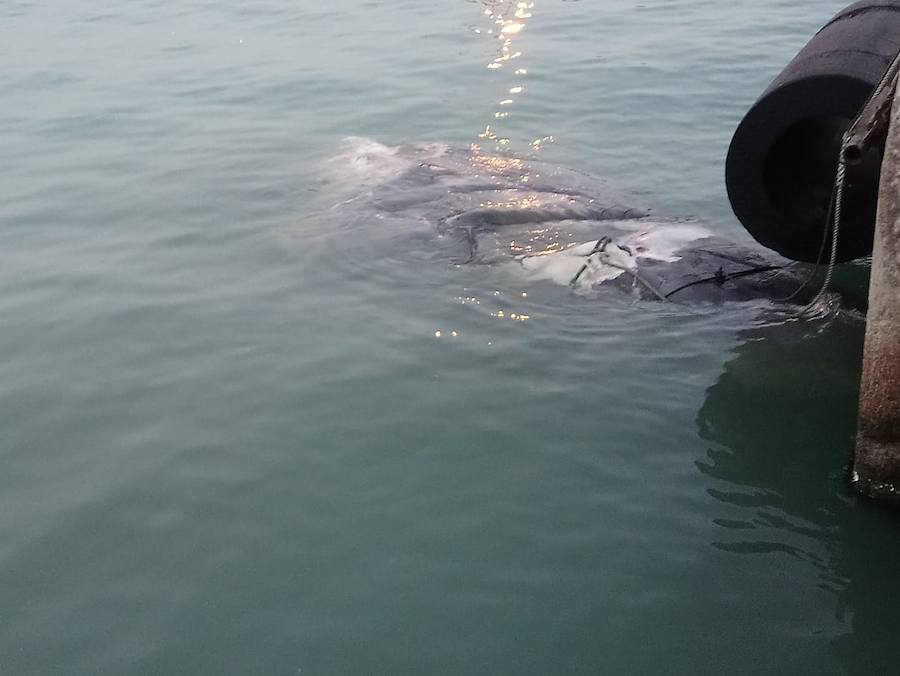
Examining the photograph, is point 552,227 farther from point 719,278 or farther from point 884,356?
point 884,356

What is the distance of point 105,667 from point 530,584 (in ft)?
6.79

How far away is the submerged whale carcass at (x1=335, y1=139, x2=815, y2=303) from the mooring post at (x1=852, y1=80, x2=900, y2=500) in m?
2.20

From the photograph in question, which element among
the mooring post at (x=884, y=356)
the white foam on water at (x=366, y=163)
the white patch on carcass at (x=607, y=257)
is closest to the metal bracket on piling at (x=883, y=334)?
the mooring post at (x=884, y=356)

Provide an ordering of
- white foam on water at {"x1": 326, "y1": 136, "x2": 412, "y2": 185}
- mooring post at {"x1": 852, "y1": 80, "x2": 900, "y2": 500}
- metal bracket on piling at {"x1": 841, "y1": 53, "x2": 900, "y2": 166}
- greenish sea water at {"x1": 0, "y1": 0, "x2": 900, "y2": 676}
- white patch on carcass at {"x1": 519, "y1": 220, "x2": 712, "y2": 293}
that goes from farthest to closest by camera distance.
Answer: white foam on water at {"x1": 326, "y1": 136, "x2": 412, "y2": 185} → white patch on carcass at {"x1": 519, "y1": 220, "x2": 712, "y2": 293} → metal bracket on piling at {"x1": 841, "y1": 53, "x2": 900, "y2": 166} → mooring post at {"x1": 852, "y1": 80, "x2": 900, "y2": 500} → greenish sea water at {"x1": 0, "y1": 0, "x2": 900, "y2": 676}

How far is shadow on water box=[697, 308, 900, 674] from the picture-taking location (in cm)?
471

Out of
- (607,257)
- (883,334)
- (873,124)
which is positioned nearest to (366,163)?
(607,257)

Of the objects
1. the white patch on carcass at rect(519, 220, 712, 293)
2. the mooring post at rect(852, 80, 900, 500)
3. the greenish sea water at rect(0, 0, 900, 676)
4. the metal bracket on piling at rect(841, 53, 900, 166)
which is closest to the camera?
the greenish sea water at rect(0, 0, 900, 676)

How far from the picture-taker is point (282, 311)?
7.84 m

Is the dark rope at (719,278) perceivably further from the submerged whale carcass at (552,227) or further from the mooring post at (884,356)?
the mooring post at (884,356)

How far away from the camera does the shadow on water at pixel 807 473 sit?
15.5 feet

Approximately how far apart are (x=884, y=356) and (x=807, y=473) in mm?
922

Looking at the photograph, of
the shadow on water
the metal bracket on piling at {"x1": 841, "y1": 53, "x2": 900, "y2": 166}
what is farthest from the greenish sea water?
the metal bracket on piling at {"x1": 841, "y1": 53, "x2": 900, "y2": 166}

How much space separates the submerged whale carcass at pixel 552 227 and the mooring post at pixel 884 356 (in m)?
2.20

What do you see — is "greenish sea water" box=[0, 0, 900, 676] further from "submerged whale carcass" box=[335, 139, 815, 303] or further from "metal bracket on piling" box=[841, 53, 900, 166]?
"metal bracket on piling" box=[841, 53, 900, 166]
